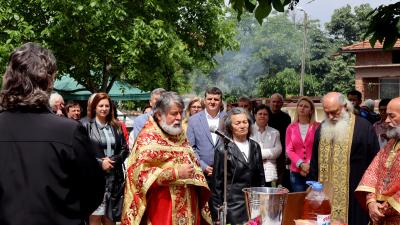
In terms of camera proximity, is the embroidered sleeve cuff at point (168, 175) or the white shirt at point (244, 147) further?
the white shirt at point (244, 147)

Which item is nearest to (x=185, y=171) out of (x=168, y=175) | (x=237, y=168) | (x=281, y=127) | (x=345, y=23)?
(x=168, y=175)

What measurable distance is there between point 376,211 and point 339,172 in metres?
2.03

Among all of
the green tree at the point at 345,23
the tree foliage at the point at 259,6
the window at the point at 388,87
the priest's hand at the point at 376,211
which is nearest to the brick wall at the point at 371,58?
the window at the point at 388,87

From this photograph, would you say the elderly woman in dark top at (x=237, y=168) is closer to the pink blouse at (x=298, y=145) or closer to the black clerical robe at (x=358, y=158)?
the black clerical robe at (x=358, y=158)

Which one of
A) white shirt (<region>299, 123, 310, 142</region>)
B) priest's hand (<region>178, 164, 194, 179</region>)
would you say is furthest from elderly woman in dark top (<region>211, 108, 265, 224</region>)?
white shirt (<region>299, 123, 310, 142</region>)

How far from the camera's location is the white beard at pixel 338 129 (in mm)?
6660

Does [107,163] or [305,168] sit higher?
[107,163]

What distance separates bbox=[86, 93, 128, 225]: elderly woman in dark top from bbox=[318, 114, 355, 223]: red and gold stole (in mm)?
2285

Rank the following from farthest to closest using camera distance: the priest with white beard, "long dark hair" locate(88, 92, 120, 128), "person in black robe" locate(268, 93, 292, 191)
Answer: "person in black robe" locate(268, 93, 292, 191), "long dark hair" locate(88, 92, 120, 128), the priest with white beard

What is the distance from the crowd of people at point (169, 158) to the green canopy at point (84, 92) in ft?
35.3

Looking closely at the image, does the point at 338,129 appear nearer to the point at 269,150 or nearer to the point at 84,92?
the point at 269,150

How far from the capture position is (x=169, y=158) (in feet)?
18.0

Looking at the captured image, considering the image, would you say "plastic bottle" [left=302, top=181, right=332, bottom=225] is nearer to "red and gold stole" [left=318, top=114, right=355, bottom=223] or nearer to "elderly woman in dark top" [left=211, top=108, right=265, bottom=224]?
"elderly woman in dark top" [left=211, top=108, right=265, bottom=224]

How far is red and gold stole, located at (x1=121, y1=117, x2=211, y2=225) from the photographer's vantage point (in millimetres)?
5410
